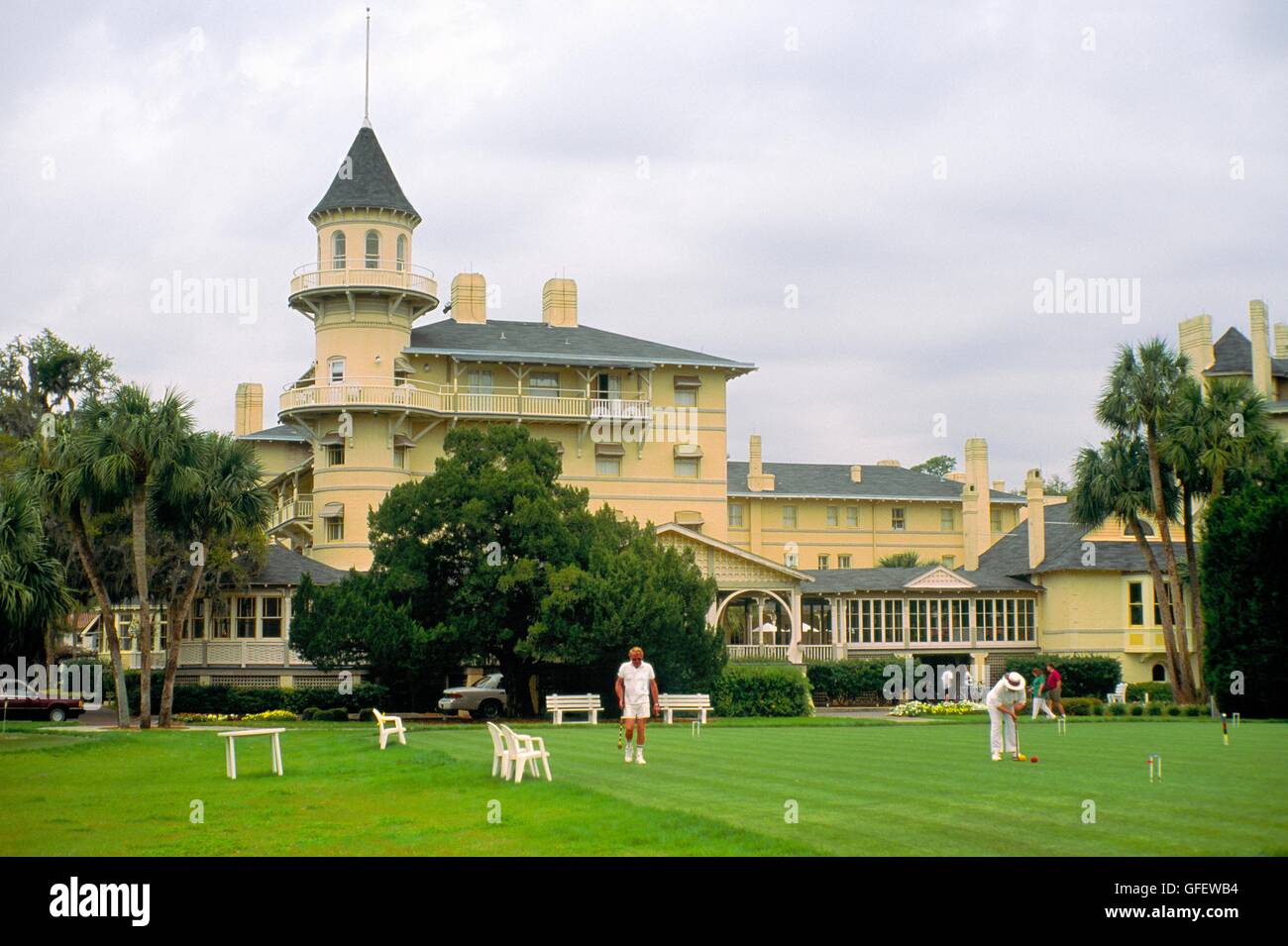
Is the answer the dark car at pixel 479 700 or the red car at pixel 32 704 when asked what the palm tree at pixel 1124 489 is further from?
the red car at pixel 32 704

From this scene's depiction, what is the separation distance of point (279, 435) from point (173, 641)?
3556cm

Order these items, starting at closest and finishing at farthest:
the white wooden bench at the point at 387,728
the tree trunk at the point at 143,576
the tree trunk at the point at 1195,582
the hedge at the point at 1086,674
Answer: the white wooden bench at the point at 387,728, the tree trunk at the point at 143,576, the tree trunk at the point at 1195,582, the hedge at the point at 1086,674

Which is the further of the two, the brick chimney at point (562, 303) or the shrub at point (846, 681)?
the brick chimney at point (562, 303)

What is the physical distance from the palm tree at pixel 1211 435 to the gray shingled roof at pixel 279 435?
139 ft

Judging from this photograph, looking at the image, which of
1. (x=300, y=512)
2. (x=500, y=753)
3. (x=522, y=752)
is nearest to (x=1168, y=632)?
(x=300, y=512)

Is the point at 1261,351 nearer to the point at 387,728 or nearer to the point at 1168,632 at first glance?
the point at 1168,632

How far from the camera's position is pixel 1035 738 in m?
28.4

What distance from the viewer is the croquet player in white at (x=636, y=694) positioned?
2191 centimetres

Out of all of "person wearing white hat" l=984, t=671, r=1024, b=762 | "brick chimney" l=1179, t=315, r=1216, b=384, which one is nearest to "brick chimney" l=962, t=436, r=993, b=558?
"brick chimney" l=1179, t=315, r=1216, b=384

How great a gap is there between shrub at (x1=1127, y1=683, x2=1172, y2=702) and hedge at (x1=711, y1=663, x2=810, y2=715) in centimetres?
1863

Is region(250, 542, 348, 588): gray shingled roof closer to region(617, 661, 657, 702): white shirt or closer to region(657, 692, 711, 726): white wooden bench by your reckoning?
region(657, 692, 711, 726): white wooden bench

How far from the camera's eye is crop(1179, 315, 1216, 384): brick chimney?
6900 centimetres

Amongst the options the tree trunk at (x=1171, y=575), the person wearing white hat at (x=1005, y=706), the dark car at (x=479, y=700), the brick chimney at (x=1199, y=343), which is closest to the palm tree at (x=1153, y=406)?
the tree trunk at (x=1171, y=575)
